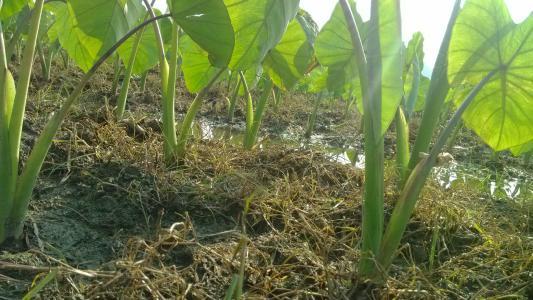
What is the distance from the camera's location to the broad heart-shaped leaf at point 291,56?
1.88 m

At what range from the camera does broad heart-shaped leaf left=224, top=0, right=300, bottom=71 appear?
1.15 m

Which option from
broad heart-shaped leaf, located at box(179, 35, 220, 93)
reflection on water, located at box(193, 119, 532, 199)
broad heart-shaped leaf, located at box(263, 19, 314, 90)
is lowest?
reflection on water, located at box(193, 119, 532, 199)

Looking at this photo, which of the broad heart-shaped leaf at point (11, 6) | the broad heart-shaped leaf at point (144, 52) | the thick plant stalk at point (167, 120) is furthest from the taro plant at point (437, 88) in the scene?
the broad heart-shaped leaf at point (144, 52)

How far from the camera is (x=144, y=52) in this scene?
225 cm

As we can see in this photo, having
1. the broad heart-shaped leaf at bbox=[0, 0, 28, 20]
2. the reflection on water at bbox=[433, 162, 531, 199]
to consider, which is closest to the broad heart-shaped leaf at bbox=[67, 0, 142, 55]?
the broad heart-shaped leaf at bbox=[0, 0, 28, 20]

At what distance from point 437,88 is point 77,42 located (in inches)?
43.7

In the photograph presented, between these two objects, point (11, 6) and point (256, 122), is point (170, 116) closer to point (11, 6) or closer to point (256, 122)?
point (256, 122)

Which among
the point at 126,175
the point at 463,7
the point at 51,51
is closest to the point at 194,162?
the point at 126,175

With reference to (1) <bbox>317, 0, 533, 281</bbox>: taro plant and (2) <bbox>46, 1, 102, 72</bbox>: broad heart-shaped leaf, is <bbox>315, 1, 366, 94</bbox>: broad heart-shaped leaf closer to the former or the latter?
(1) <bbox>317, 0, 533, 281</bbox>: taro plant

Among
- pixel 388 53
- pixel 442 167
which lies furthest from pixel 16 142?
pixel 442 167

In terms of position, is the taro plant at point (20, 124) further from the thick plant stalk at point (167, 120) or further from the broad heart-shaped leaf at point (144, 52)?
the broad heart-shaped leaf at point (144, 52)

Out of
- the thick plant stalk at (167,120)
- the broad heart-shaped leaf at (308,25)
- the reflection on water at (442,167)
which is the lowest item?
the reflection on water at (442,167)

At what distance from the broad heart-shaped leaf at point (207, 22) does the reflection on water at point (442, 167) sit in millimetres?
868

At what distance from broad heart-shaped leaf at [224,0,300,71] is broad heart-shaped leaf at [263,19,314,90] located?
0.71 meters
